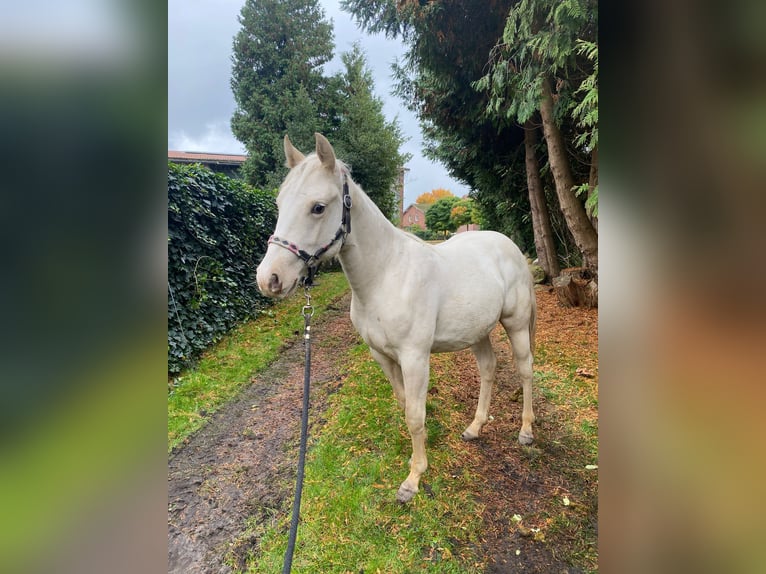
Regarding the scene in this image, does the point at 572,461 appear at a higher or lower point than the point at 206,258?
lower

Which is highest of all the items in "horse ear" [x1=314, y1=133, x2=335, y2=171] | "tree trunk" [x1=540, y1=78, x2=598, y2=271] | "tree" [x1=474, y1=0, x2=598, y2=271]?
"tree" [x1=474, y1=0, x2=598, y2=271]

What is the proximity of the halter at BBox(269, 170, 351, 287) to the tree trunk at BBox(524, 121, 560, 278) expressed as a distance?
262 inches

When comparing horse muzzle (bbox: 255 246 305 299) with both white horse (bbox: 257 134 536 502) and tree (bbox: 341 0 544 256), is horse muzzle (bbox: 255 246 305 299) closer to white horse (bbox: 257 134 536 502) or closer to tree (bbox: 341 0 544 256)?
white horse (bbox: 257 134 536 502)

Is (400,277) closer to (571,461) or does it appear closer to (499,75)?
(571,461)

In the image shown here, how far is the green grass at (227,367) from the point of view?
11.0 feet

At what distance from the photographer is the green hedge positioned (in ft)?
13.9

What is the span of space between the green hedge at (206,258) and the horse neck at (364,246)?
9.69 ft

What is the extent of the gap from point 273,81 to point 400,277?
12.7m

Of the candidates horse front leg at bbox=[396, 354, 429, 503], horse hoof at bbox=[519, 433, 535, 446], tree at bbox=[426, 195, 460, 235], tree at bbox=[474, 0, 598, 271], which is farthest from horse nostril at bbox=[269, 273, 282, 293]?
tree at bbox=[426, 195, 460, 235]

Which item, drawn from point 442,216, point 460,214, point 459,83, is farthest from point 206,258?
point 442,216

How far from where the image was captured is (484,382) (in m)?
3.01
